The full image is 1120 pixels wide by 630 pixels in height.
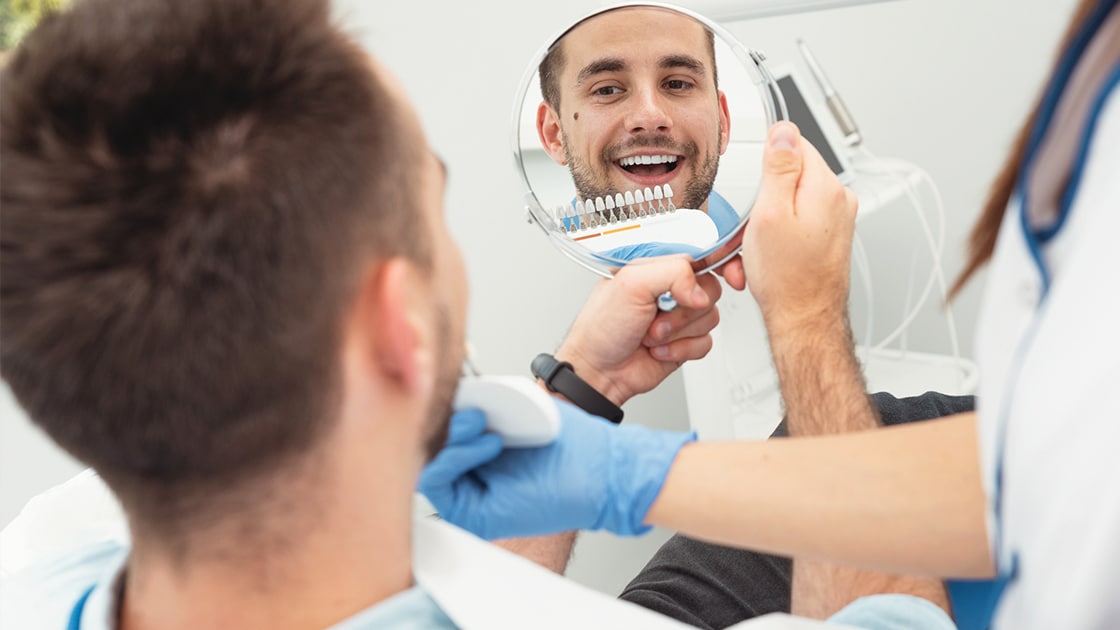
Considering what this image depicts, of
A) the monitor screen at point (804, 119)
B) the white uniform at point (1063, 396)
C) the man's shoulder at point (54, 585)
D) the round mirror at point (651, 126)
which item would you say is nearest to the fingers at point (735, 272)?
the round mirror at point (651, 126)

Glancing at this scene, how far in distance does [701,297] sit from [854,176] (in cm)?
69

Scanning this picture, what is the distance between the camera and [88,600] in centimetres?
80

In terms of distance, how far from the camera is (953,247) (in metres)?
2.02

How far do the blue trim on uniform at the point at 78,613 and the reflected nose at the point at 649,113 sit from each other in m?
0.74

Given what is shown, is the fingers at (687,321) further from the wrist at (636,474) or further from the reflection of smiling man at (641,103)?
the wrist at (636,474)

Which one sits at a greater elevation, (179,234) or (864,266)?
(179,234)

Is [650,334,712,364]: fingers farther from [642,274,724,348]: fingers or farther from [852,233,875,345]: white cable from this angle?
[852,233,875,345]: white cable

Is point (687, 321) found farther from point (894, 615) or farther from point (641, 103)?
point (894, 615)

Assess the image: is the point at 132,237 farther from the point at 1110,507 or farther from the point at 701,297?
the point at 701,297

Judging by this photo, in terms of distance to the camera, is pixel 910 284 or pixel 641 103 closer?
pixel 641 103

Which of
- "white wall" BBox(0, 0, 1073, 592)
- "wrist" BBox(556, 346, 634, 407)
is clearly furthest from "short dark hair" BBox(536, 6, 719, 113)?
"white wall" BBox(0, 0, 1073, 592)

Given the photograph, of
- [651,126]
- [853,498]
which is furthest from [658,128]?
[853,498]

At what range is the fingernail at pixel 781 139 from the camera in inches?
44.3

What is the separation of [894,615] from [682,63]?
2.09 feet
